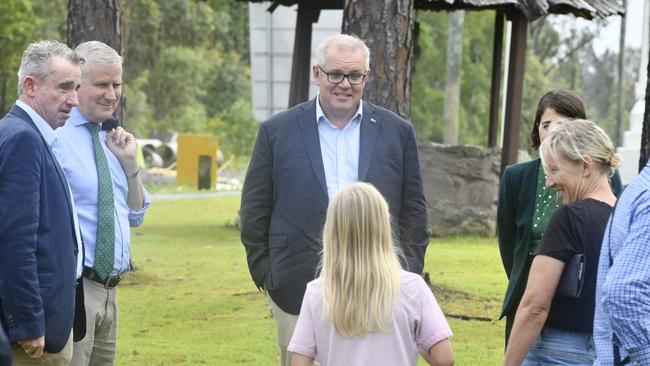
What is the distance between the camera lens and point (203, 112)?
54188 mm

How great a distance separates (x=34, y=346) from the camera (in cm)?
480

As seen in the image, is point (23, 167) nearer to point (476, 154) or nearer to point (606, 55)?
point (476, 154)

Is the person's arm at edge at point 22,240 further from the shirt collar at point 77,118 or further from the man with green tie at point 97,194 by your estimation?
the shirt collar at point 77,118

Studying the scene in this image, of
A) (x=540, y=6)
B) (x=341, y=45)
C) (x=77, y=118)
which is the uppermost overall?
(x=540, y=6)

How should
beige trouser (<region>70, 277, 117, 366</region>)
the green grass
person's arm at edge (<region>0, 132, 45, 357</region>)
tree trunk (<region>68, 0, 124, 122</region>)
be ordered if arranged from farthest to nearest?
tree trunk (<region>68, 0, 124, 122</region>) → the green grass → beige trouser (<region>70, 277, 117, 366</region>) → person's arm at edge (<region>0, 132, 45, 357</region>)

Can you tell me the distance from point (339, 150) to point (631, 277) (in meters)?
2.46

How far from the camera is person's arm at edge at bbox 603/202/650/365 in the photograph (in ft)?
12.0

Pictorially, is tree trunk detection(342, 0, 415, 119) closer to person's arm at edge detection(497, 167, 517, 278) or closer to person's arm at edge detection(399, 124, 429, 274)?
person's arm at edge detection(399, 124, 429, 274)

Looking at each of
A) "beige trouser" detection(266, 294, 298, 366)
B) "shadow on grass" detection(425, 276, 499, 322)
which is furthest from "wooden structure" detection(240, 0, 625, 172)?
"beige trouser" detection(266, 294, 298, 366)

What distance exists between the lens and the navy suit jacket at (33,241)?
470 centimetres

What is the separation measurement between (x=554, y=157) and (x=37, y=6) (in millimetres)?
42958

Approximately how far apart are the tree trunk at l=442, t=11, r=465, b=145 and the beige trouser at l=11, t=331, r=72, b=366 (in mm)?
33972

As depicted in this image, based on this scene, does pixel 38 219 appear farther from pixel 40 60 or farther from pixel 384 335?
pixel 384 335

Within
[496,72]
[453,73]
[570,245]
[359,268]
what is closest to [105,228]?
[359,268]
